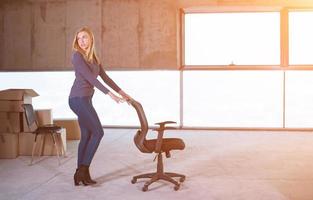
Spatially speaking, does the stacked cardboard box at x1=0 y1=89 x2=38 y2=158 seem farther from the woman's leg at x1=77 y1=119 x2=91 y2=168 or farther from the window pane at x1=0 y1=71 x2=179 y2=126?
the window pane at x1=0 y1=71 x2=179 y2=126

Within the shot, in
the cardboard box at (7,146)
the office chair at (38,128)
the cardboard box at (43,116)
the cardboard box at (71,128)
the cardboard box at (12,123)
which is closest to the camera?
the office chair at (38,128)

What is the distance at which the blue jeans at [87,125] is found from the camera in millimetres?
4816

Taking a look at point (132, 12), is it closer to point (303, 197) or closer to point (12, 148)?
point (12, 148)

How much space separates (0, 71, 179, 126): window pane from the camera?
1002cm

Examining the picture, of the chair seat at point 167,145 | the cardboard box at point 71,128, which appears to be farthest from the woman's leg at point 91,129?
the cardboard box at point 71,128

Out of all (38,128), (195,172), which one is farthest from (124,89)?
(195,172)

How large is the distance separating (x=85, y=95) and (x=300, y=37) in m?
5.82

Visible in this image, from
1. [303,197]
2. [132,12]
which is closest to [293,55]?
[132,12]

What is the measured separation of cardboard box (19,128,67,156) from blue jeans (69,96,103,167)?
Answer: 179cm

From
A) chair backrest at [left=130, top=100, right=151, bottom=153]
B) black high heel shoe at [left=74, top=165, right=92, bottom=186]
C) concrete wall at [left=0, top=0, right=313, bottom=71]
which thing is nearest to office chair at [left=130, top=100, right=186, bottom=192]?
chair backrest at [left=130, top=100, right=151, bottom=153]

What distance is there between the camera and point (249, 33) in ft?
31.3

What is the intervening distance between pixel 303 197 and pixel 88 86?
229cm

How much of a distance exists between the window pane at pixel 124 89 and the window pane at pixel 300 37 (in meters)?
2.32

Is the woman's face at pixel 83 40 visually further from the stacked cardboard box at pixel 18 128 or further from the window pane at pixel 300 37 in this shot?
the window pane at pixel 300 37
